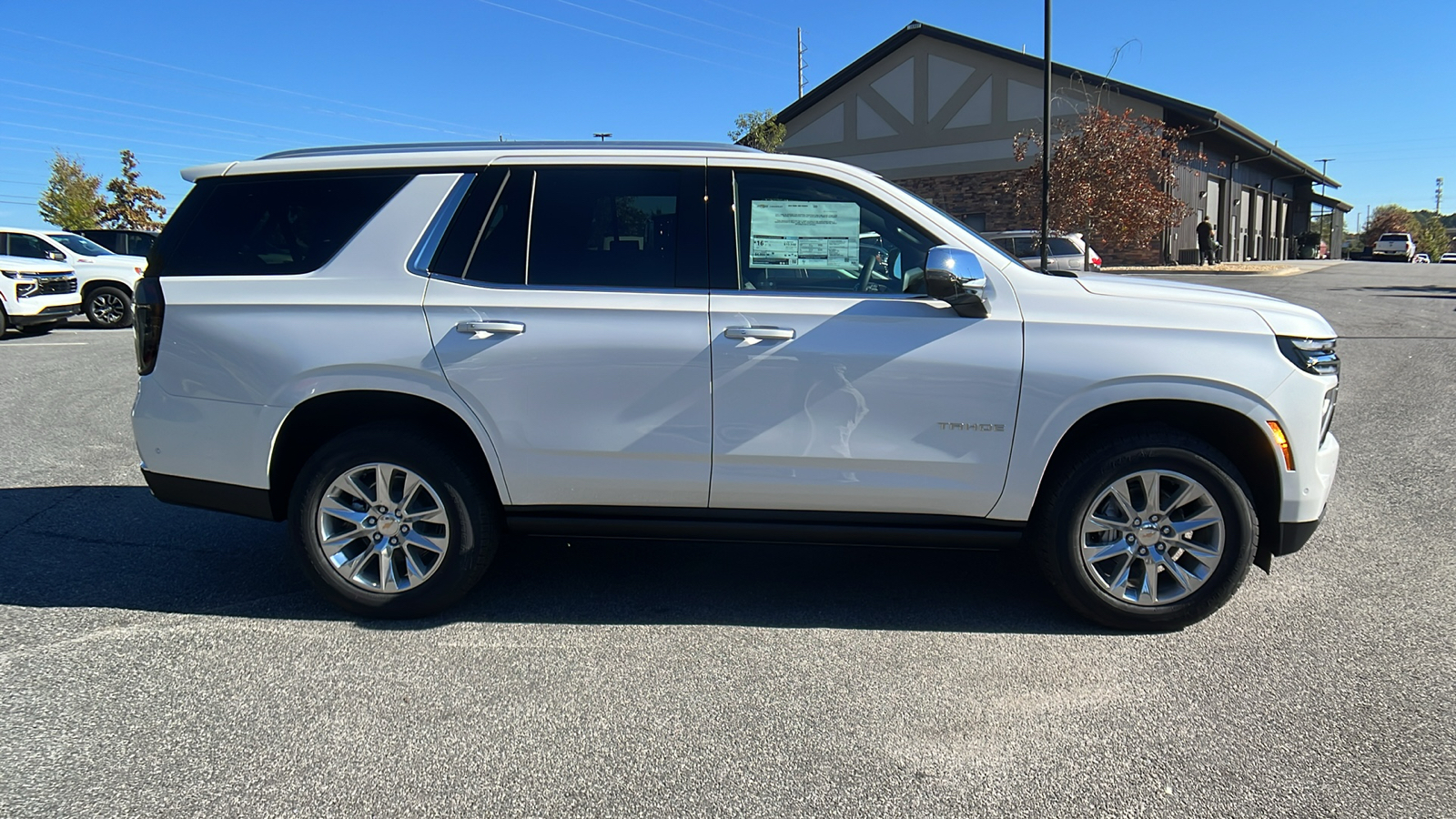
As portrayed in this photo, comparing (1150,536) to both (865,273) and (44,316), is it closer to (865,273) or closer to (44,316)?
(865,273)

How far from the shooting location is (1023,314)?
A: 3748 millimetres

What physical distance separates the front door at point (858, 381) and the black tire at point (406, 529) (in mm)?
1030

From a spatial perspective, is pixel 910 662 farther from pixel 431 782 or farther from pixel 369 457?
pixel 369 457

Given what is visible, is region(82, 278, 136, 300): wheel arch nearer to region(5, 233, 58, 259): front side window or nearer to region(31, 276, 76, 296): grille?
region(31, 276, 76, 296): grille

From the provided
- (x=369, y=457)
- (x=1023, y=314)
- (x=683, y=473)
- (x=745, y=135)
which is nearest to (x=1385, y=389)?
(x=1023, y=314)

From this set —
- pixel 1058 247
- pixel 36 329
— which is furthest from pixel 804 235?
pixel 1058 247

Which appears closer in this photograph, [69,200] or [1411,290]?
[1411,290]

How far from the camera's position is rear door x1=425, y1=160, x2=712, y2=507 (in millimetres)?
3822

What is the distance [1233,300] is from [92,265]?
19.1m

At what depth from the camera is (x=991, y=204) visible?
123 ft

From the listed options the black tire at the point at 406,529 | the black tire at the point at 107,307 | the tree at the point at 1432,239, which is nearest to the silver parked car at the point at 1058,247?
the black tire at the point at 107,307

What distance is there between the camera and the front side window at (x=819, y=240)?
388 centimetres

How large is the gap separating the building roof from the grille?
97.9 feet

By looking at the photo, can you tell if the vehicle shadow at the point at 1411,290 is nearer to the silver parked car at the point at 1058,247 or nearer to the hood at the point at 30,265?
the silver parked car at the point at 1058,247
